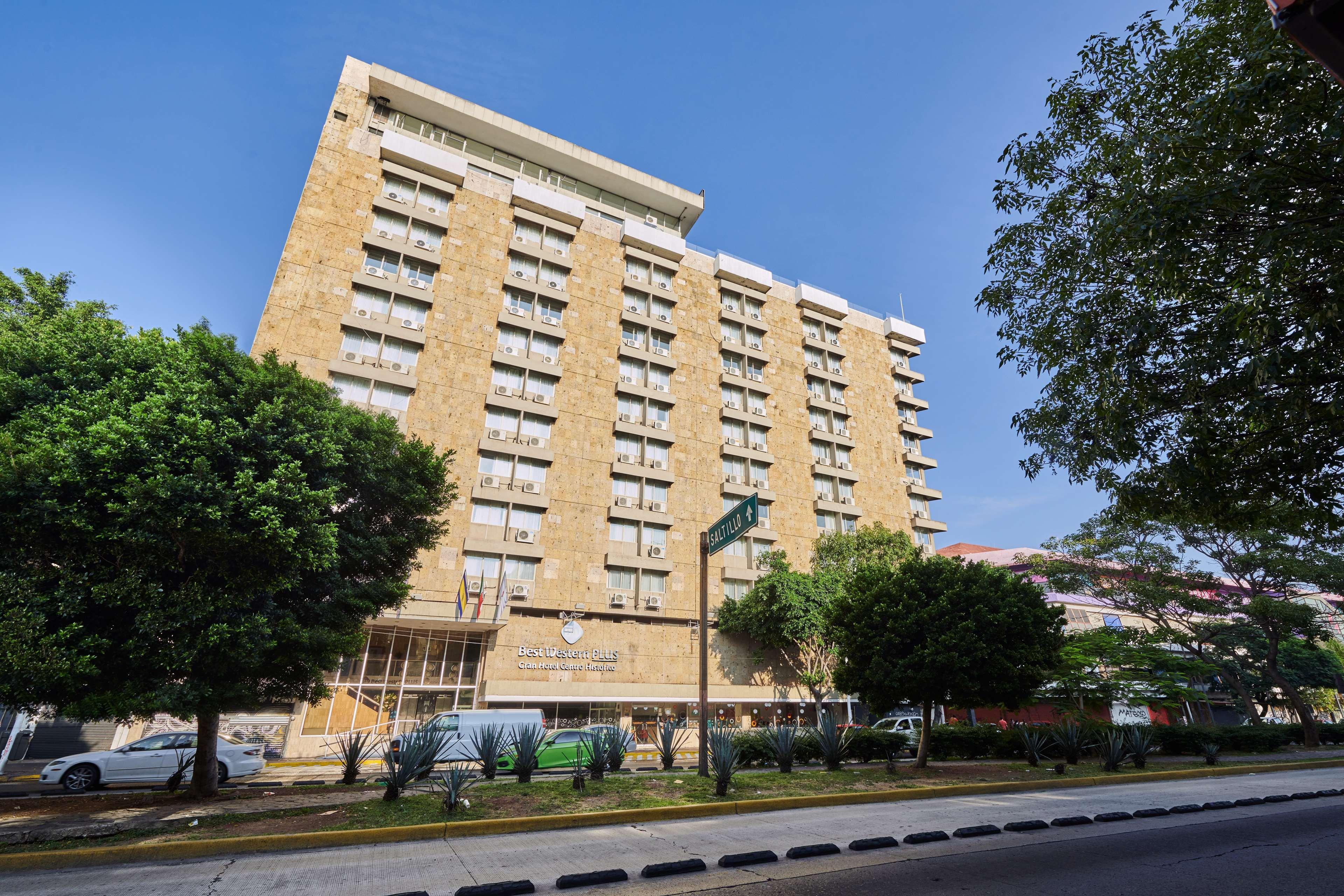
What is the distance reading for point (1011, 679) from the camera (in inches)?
677

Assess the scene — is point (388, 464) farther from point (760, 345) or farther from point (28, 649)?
point (760, 345)

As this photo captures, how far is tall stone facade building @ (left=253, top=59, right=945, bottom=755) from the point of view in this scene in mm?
31078

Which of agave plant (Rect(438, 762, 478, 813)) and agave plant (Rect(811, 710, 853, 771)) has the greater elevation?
agave plant (Rect(811, 710, 853, 771))

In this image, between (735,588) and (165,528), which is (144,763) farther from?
(735,588)

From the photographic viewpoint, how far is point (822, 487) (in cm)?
4512

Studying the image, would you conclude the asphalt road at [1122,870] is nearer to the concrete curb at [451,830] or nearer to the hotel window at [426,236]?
the concrete curb at [451,830]

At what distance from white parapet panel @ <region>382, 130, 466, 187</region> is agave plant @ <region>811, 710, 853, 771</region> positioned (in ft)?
121

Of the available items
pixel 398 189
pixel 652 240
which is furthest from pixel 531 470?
pixel 652 240

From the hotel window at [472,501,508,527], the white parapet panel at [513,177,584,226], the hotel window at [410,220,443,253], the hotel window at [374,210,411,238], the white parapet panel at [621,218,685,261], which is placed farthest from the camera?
the white parapet panel at [621,218,685,261]

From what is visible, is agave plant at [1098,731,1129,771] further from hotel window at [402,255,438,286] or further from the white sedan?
hotel window at [402,255,438,286]

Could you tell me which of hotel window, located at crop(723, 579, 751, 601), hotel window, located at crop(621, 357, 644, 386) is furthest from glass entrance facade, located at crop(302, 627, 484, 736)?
hotel window, located at crop(621, 357, 644, 386)

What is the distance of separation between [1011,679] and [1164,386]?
10989mm

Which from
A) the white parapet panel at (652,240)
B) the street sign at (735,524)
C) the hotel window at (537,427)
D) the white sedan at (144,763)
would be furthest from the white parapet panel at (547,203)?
the white sedan at (144,763)

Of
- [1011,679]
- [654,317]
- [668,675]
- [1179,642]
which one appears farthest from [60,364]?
[1179,642]
